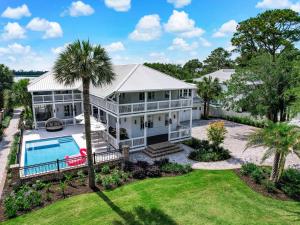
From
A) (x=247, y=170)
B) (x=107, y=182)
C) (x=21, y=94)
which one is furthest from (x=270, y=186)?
(x=21, y=94)

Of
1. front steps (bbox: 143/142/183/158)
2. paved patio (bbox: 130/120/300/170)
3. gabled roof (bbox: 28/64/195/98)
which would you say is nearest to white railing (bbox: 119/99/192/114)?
gabled roof (bbox: 28/64/195/98)

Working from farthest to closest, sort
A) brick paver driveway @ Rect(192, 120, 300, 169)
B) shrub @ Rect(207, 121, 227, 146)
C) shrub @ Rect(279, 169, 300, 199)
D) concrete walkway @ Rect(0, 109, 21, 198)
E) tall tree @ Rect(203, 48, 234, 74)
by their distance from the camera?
tall tree @ Rect(203, 48, 234, 74) < shrub @ Rect(207, 121, 227, 146) < brick paver driveway @ Rect(192, 120, 300, 169) < concrete walkway @ Rect(0, 109, 21, 198) < shrub @ Rect(279, 169, 300, 199)

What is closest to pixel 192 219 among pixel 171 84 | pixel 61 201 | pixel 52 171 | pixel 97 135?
pixel 61 201

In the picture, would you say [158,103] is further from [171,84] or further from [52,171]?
[52,171]

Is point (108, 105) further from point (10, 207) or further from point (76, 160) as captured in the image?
point (10, 207)

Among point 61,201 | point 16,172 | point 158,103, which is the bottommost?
point 61,201

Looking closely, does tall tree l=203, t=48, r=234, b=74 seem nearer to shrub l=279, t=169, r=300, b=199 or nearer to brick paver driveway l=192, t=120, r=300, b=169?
brick paver driveway l=192, t=120, r=300, b=169
